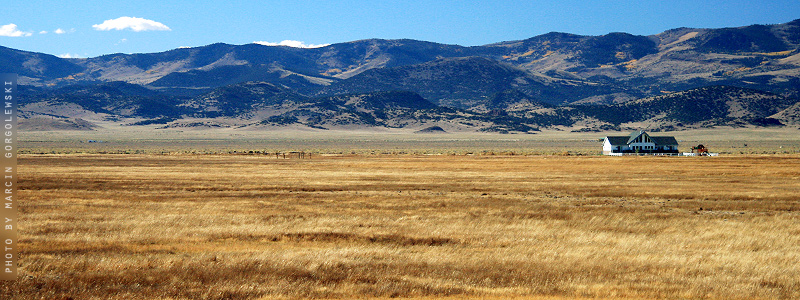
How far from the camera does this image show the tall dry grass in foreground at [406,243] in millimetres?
13016

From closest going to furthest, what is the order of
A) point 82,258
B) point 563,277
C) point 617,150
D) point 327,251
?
1. point 563,277
2. point 82,258
3. point 327,251
4. point 617,150

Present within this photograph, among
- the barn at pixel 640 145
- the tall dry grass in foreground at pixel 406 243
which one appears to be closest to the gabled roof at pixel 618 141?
the barn at pixel 640 145

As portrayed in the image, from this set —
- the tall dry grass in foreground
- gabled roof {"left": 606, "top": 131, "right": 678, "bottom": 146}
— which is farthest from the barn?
the tall dry grass in foreground

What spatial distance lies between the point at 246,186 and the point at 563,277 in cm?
2522

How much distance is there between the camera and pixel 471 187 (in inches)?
1428

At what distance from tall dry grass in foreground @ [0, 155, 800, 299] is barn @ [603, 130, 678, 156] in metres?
57.5

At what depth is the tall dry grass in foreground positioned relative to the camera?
13016 millimetres

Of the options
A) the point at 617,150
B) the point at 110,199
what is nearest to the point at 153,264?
the point at 110,199

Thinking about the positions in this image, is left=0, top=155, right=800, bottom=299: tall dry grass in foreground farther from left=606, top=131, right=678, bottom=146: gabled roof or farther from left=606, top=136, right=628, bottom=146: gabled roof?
left=606, top=131, right=678, bottom=146: gabled roof

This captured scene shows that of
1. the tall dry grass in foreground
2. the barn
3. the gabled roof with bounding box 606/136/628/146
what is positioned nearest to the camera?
the tall dry grass in foreground

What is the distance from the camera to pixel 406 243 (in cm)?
1822

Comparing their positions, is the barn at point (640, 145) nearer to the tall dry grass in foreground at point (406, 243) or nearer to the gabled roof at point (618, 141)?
the gabled roof at point (618, 141)

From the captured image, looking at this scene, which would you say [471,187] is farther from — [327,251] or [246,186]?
[327,251]

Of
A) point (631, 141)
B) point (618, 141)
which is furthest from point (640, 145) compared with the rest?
point (618, 141)
